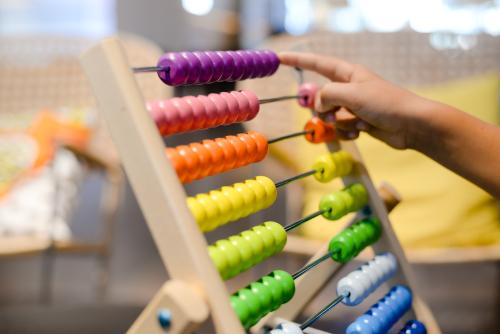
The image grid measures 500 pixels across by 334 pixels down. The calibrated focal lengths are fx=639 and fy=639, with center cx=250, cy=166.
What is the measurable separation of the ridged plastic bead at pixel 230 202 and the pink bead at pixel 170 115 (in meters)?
0.08

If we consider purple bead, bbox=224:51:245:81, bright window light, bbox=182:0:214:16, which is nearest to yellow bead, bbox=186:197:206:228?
purple bead, bbox=224:51:245:81

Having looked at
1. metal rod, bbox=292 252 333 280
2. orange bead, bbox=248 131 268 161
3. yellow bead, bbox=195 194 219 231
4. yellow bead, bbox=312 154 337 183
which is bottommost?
metal rod, bbox=292 252 333 280

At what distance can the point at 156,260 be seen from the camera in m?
→ 2.69

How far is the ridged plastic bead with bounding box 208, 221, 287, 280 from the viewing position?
70 cm

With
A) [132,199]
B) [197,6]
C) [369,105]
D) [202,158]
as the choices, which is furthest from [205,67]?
[197,6]

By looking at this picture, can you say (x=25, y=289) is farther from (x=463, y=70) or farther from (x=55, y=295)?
(x=463, y=70)

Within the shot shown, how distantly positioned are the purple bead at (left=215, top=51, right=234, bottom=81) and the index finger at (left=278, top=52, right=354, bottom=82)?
0.51 ft

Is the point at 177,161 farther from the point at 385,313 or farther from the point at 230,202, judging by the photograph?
the point at 385,313

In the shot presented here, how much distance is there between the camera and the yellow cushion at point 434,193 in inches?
62.2

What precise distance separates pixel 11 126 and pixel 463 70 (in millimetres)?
1545

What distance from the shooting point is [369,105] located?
0.85 meters

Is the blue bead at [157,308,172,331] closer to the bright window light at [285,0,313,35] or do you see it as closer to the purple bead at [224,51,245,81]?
the purple bead at [224,51,245,81]

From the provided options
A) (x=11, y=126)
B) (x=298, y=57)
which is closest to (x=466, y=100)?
(x=298, y=57)

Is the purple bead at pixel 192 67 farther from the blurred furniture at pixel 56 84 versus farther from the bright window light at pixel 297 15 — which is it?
the bright window light at pixel 297 15
